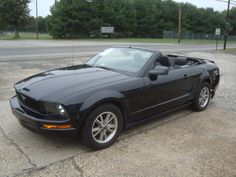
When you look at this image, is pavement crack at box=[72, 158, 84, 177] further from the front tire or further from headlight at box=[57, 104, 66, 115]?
headlight at box=[57, 104, 66, 115]

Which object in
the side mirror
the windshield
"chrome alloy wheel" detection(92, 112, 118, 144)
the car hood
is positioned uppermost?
the windshield

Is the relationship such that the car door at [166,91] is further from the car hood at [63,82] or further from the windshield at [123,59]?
the car hood at [63,82]

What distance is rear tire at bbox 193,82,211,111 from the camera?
5.84 metres

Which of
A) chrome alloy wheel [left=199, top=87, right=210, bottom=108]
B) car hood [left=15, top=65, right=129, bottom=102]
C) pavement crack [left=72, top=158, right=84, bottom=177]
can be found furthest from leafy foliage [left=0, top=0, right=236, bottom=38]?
pavement crack [left=72, top=158, right=84, bottom=177]

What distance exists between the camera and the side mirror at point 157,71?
450 centimetres

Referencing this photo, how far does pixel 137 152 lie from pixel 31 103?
1.59 metres

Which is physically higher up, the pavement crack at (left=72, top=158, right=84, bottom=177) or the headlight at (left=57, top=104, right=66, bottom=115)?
the headlight at (left=57, top=104, right=66, bottom=115)

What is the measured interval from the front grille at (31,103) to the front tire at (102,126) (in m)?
0.62

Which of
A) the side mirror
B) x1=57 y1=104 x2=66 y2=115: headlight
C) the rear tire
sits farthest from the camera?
the rear tire

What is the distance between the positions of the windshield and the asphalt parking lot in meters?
1.05

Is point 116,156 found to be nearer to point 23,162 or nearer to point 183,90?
point 23,162

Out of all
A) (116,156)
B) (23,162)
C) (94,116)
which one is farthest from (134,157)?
(23,162)

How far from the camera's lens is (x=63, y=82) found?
13.3 ft

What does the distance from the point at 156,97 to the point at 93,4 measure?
157 ft
